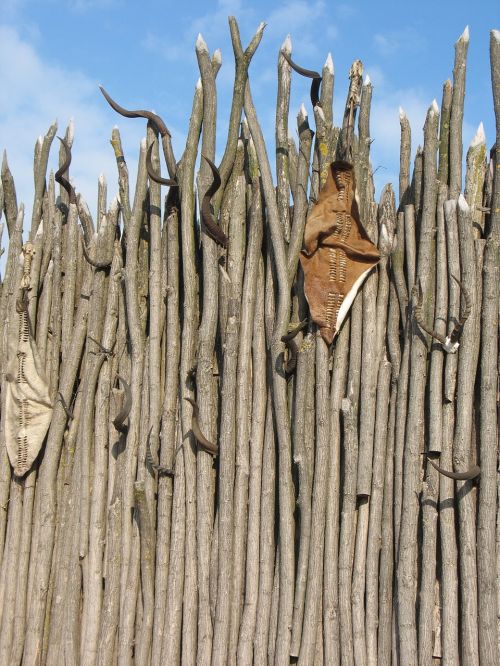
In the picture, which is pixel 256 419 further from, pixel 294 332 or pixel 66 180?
pixel 66 180

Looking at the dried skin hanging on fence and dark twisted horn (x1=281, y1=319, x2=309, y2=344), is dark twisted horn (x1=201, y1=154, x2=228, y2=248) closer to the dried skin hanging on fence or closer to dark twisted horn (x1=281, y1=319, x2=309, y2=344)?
dark twisted horn (x1=281, y1=319, x2=309, y2=344)

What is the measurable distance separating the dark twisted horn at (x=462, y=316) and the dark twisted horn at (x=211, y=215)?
167cm

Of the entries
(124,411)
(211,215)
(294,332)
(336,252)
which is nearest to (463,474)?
(294,332)

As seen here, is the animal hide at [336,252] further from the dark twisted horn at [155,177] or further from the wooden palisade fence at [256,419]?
the dark twisted horn at [155,177]

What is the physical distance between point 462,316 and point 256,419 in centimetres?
150

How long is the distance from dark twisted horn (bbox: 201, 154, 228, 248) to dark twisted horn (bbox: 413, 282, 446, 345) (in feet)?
4.72

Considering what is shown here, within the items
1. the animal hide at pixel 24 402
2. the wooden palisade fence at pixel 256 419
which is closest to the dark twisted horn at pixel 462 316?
the wooden palisade fence at pixel 256 419

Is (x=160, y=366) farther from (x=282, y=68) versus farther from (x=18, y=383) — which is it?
(x=282, y=68)

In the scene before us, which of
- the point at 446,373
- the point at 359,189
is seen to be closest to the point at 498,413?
the point at 446,373

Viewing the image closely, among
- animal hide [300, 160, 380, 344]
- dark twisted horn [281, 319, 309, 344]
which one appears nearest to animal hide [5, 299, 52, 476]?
dark twisted horn [281, 319, 309, 344]

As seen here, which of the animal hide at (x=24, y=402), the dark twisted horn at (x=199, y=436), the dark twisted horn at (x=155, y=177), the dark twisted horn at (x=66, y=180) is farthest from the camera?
the dark twisted horn at (x=66, y=180)

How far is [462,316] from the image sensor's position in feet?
16.6

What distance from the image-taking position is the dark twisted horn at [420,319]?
16.9 ft

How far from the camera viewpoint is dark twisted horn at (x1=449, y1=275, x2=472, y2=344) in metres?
5.03
